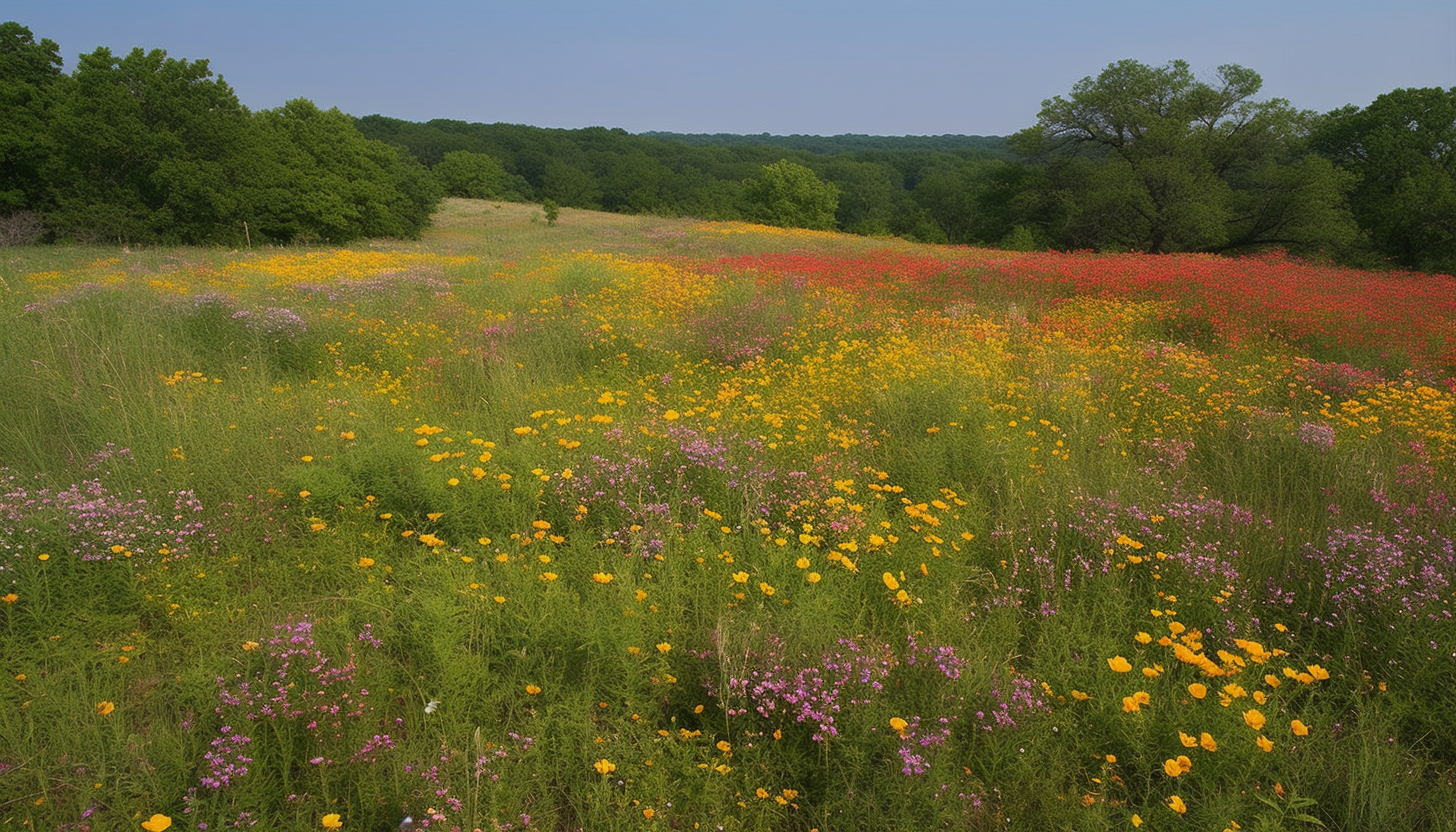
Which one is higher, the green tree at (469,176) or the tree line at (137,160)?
the green tree at (469,176)

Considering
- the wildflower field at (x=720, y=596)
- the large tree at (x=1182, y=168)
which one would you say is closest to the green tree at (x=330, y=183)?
the wildflower field at (x=720, y=596)

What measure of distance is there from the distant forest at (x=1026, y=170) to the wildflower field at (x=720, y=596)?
861 inches

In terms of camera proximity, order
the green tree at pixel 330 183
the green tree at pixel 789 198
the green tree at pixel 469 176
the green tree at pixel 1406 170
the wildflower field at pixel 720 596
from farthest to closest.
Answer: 1. the green tree at pixel 469 176
2. the green tree at pixel 789 198
3. the green tree at pixel 1406 170
4. the green tree at pixel 330 183
5. the wildflower field at pixel 720 596

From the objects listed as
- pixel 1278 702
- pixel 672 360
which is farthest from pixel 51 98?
pixel 1278 702

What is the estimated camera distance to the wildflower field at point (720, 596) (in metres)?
2.25

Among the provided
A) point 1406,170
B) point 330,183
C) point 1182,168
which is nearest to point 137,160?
point 330,183

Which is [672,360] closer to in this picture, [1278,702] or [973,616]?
[973,616]

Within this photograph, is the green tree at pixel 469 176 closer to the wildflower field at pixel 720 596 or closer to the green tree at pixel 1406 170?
the green tree at pixel 1406 170

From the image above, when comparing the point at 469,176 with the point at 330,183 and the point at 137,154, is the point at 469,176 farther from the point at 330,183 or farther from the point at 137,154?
the point at 137,154

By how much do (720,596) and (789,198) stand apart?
5940cm

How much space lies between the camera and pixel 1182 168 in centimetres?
3020

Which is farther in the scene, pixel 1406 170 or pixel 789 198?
pixel 789 198

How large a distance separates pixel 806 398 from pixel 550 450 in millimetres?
2578

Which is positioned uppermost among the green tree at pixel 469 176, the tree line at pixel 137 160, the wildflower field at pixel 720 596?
the green tree at pixel 469 176
